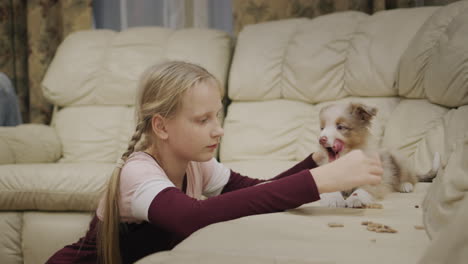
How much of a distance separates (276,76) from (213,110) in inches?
63.4

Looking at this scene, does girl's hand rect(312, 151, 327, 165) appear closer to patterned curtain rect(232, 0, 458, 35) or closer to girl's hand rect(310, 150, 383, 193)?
girl's hand rect(310, 150, 383, 193)

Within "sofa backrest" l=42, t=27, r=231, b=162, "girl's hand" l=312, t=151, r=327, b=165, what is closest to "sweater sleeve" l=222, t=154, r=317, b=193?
"girl's hand" l=312, t=151, r=327, b=165

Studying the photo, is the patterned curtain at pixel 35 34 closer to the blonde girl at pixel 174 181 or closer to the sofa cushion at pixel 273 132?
the sofa cushion at pixel 273 132

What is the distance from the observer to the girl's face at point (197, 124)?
119 cm

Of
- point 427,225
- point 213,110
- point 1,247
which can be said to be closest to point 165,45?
point 1,247

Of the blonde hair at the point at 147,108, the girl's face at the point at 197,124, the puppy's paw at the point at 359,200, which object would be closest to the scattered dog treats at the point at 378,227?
the puppy's paw at the point at 359,200

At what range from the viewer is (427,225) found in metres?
0.82

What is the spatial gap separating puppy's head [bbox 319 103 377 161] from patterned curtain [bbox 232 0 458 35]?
1702 millimetres

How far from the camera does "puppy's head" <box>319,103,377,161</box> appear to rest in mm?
1473

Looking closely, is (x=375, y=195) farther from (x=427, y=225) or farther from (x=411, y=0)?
(x=411, y=0)

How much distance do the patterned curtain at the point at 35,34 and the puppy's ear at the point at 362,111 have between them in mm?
2836

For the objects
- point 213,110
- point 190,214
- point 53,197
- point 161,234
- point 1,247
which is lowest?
point 1,247

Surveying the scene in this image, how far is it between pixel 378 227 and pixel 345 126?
0.62 metres

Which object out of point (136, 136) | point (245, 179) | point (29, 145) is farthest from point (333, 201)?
point (29, 145)
